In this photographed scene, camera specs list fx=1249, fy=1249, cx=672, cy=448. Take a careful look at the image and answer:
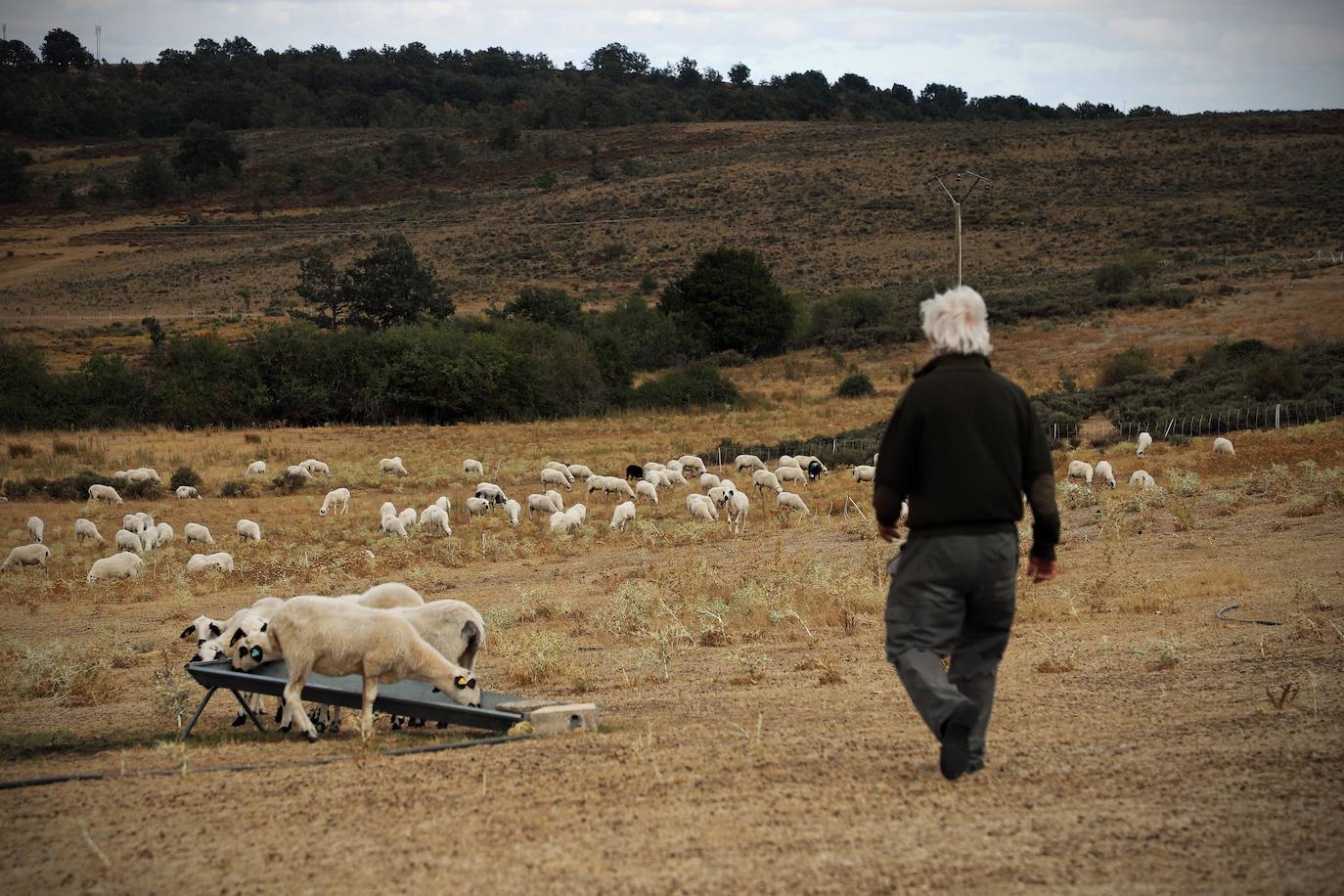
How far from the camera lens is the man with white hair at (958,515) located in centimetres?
530

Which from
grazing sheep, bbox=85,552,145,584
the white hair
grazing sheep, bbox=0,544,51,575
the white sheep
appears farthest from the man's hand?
the white sheep

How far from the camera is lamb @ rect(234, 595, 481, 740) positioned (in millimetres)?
7645

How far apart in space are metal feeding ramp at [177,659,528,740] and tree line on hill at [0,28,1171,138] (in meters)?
134

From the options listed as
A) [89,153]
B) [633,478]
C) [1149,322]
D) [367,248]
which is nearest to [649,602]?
[633,478]

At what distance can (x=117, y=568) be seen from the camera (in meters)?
19.3

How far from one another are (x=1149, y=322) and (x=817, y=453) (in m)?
28.4

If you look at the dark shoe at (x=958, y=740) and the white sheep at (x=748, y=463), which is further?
the white sheep at (x=748, y=463)

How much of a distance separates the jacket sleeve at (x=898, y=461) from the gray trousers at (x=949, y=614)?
0.20m

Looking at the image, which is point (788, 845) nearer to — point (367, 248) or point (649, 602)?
point (649, 602)

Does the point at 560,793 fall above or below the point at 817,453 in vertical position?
above

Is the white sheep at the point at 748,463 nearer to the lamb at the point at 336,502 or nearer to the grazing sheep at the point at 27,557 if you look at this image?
the lamb at the point at 336,502

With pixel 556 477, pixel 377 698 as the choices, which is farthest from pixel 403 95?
pixel 377 698

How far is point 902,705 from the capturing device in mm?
7684

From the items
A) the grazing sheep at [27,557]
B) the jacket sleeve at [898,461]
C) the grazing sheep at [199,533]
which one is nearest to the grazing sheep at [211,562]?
the grazing sheep at [27,557]
